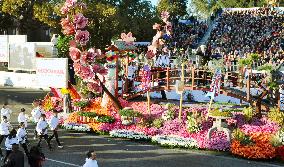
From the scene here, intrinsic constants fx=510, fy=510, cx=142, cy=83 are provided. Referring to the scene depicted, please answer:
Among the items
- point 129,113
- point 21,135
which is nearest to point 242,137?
point 129,113

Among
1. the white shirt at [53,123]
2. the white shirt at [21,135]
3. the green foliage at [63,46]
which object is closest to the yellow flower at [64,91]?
the white shirt at [53,123]

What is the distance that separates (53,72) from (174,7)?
53013mm

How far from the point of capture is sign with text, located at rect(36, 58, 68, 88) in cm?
2888

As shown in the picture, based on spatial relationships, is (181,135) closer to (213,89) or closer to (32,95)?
(213,89)

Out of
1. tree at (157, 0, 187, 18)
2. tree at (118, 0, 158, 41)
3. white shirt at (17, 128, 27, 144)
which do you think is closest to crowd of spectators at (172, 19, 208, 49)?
tree at (118, 0, 158, 41)

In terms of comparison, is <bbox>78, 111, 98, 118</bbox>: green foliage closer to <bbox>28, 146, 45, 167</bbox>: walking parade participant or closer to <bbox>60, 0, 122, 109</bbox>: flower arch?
<bbox>60, 0, 122, 109</bbox>: flower arch

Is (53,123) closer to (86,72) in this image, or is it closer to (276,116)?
(86,72)

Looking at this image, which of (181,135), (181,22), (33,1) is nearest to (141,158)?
(181,135)

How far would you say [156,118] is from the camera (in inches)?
1025

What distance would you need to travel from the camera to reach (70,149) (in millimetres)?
22516

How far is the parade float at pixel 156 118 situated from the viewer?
22.1m

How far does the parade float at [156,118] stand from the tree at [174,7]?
5000 cm

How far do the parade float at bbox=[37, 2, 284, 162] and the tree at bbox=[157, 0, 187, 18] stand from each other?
1968 inches

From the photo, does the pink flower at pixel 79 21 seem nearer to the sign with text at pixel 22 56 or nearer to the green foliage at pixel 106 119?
the green foliage at pixel 106 119
